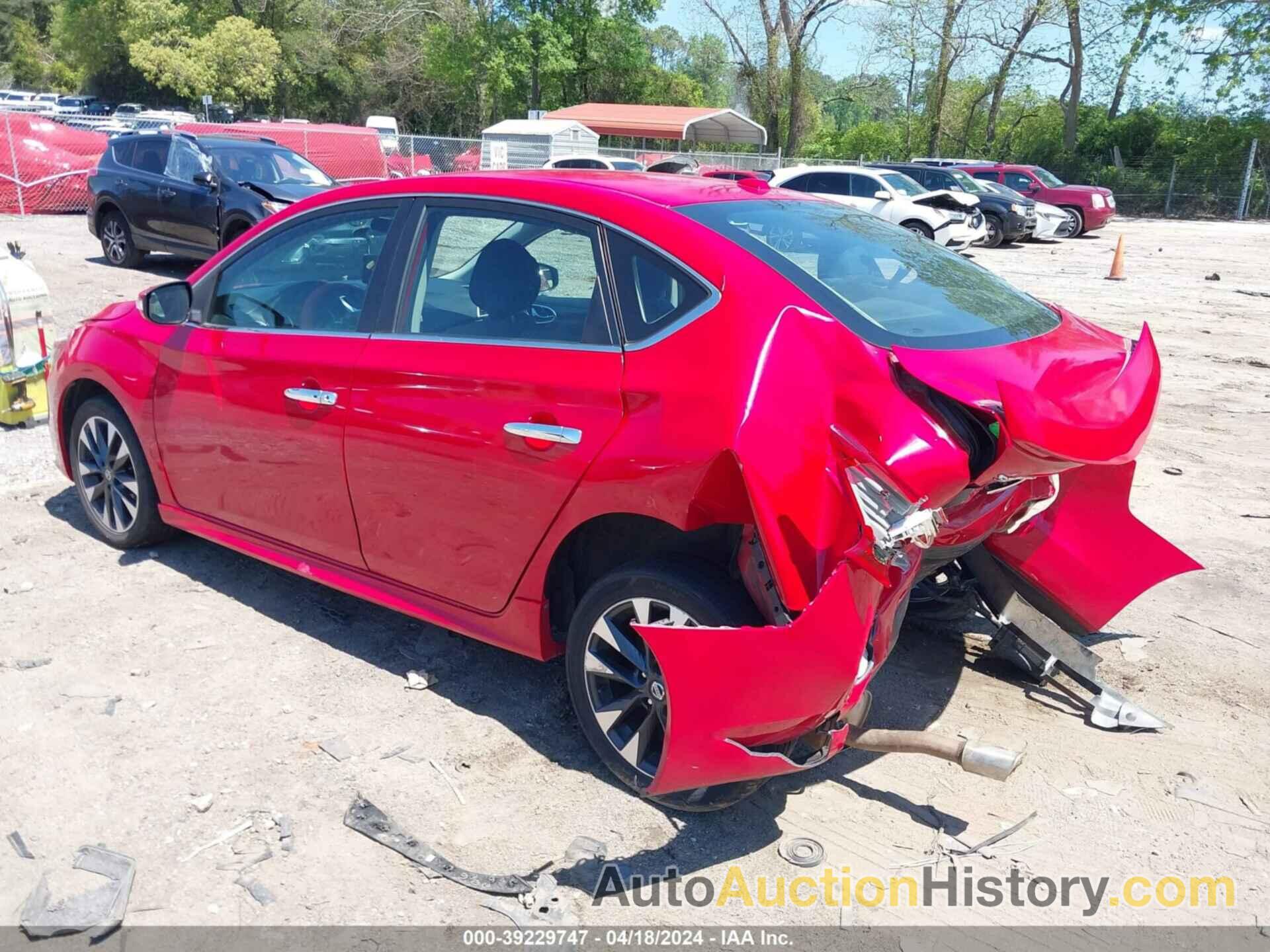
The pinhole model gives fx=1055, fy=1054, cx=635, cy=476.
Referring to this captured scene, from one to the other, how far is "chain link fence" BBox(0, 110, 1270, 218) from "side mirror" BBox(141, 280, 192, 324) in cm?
422

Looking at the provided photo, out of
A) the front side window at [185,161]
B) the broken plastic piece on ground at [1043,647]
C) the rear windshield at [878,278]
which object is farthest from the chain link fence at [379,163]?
the broken plastic piece on ground at [1043,647]

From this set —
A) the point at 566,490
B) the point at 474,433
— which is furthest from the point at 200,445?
the point at 566,490

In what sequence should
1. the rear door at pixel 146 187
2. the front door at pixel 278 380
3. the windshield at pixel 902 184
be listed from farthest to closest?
the windshield at pixel 902 184 < the rear door at pixel 146 187 < the front door at pixel 278 380

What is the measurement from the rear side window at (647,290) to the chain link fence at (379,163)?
5522 mm

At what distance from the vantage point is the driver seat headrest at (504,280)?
146 inches

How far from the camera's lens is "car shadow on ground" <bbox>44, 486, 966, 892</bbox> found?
3277mm

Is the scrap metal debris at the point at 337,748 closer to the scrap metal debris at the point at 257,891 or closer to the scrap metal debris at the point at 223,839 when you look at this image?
the scrap metal debris at the point at 223,839

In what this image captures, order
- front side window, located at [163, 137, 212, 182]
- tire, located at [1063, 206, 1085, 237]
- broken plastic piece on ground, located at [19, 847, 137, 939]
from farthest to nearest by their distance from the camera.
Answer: tire, located at [1063, 206, 1085, 237] < front side window, located at [163, 137, 212, 182] < broken plastic piece on ground, located at [19, 847, 137, 939]

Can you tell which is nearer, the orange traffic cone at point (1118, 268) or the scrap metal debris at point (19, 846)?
the scrap metal debris at point (19, 846)

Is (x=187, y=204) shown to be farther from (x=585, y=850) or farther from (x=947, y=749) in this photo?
(x=947, y=749)

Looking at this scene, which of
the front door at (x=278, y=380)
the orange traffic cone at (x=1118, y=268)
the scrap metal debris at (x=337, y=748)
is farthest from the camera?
the orange traffic cone at (x=1118, y=268)

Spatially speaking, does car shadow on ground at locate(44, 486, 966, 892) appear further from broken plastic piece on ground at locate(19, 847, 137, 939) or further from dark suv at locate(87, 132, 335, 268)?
dark suv at locate(87, 132, 335, 268)

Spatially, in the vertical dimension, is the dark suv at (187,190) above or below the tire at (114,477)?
above

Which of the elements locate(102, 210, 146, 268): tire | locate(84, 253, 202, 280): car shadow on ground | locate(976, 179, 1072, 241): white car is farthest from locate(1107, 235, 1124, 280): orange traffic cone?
locate(102, 210, 146, 268): tire
